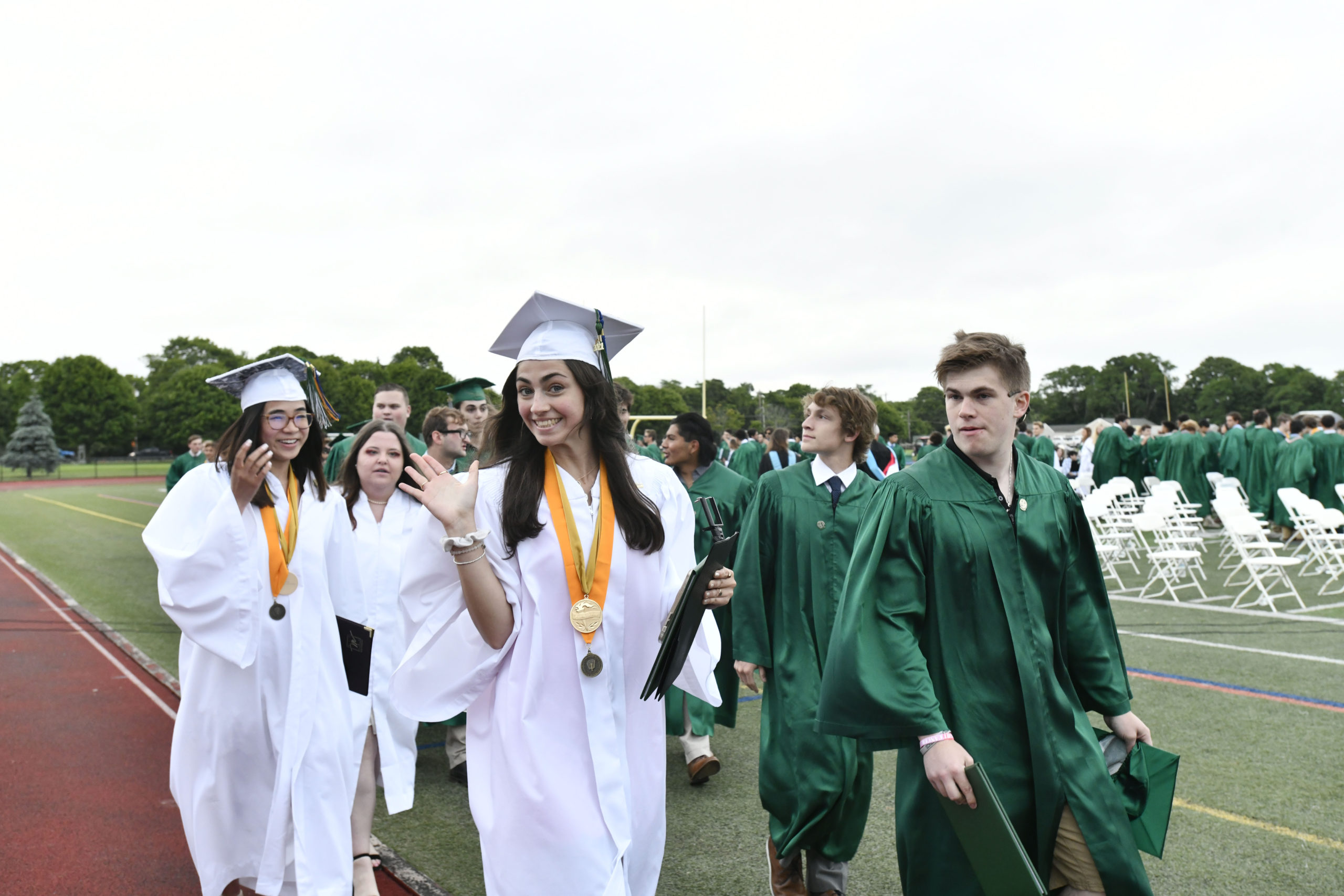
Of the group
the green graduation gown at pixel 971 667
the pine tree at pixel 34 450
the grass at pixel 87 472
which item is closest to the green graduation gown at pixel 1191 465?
the green graduation gown at pixel 971 667

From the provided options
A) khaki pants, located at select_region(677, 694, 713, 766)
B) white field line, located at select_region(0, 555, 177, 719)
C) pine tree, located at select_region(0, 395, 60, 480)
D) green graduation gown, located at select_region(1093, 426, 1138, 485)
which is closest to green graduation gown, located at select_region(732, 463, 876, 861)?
khaki pants, located at select_region(677, 694, 713, 766)

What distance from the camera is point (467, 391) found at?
7.18 metres

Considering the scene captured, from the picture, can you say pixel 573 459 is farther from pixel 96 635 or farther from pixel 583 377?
pixel 96 635

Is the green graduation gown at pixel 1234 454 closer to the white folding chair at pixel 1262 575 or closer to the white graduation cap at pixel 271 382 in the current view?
the white folding chair at pixel 1262 575

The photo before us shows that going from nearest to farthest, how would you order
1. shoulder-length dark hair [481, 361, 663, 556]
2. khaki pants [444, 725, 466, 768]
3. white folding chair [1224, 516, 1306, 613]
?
shoulder-length dark hair [481, 361, 663, 556] < khaki pants [444, 725, 466, 768] < white folding chair [1224, 516, 1306, 613]

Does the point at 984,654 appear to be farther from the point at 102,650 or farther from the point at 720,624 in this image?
the point at 102,650

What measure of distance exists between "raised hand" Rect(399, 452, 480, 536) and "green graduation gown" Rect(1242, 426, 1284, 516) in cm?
1860

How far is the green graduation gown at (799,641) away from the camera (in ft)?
12.3

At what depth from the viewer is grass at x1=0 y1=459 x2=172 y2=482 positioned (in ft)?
172

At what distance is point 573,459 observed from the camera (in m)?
2.60

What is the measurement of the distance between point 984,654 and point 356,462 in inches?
126

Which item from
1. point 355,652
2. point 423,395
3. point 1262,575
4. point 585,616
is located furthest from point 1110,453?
point 423,395

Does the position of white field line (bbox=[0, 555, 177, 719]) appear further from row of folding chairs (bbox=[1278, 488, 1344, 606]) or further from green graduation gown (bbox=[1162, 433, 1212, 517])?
green graduation gown (bbox=[1162, 433, 1212, 517])

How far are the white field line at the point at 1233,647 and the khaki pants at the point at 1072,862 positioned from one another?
640 cm
